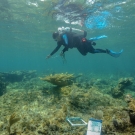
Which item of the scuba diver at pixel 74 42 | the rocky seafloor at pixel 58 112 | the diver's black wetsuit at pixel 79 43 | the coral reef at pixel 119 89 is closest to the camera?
the rocky seafloor at pixel 58 112

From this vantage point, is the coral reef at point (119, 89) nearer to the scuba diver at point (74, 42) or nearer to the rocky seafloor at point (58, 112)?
the rocky seafloor at point (58, 112)

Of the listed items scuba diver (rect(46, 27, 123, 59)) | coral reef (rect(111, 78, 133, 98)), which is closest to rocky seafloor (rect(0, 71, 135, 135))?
coral reef (rect(111, 78, 133, 98))

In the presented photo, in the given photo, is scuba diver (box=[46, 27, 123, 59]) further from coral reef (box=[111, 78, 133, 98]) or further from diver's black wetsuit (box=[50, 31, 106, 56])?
coral reef (box=[111, 78, 133, 98])

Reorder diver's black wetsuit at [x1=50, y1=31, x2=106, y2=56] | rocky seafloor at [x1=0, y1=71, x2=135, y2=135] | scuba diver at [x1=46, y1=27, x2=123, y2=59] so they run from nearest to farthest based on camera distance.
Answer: rocky seafloor at [x1=0, y1=71, x2=135, y2=135] → scuba diver at [x1=46, y1=27, x2=123, y2=59] → diver's black wetsuit at [x1=50, y1=31, x2=106, y2=56]

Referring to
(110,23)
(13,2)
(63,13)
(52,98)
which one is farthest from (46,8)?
(52,98)

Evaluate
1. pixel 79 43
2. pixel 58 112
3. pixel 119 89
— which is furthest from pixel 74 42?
pixel 58 112

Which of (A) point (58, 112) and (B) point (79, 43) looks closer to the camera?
(A) point (58, 112)

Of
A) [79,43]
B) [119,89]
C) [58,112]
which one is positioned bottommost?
[119,89]

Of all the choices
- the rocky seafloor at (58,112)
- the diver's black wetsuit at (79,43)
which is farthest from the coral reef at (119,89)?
the diver's black wetsuit at (79,43)

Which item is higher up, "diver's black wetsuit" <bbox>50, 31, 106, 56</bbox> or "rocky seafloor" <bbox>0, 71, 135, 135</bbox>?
"diver's black wetsuit" <bbox>50, 31, 106, 56</bbox>

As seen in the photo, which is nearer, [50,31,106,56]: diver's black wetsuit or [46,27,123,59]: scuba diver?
[46,27,123,59]: scuba diver

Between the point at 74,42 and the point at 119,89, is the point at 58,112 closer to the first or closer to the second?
the point at 119,89

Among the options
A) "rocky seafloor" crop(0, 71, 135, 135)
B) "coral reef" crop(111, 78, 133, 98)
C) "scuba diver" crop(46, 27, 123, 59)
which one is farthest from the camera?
"scuba diver" crop(46, 27, 123, 59)

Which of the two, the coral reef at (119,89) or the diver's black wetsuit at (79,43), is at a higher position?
the diver's black wetsuit at (79,43)
